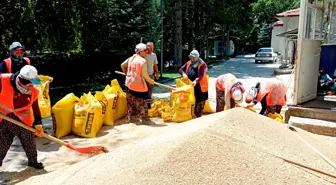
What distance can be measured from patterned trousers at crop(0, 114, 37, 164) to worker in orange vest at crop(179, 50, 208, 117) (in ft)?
9.27

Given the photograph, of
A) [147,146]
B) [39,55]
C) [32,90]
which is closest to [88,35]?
[39,55]

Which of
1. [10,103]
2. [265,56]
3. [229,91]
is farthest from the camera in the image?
[265,56]

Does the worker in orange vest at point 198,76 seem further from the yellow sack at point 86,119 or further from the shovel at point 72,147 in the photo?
the shovel at point 72,147

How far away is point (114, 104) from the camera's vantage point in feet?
19.1

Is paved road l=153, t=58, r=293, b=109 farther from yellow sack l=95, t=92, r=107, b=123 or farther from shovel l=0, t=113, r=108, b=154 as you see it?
shovel l=0, t=113, r=108, b=154

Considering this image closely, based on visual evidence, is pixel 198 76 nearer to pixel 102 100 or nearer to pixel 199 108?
pixel 199 108

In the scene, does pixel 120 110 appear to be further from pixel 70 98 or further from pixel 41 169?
pixel 41 169

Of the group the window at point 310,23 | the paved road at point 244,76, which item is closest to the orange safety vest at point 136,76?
the paved road at point 244,76

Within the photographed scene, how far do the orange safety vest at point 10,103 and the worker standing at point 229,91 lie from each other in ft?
8.26

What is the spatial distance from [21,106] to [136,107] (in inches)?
91.9

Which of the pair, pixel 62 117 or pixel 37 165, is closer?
pixel 37 165

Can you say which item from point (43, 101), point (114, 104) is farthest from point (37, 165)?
point (114, 104)

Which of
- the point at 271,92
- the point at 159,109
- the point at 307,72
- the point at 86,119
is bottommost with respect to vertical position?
the point at 159,109

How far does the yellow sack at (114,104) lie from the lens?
5.63m
